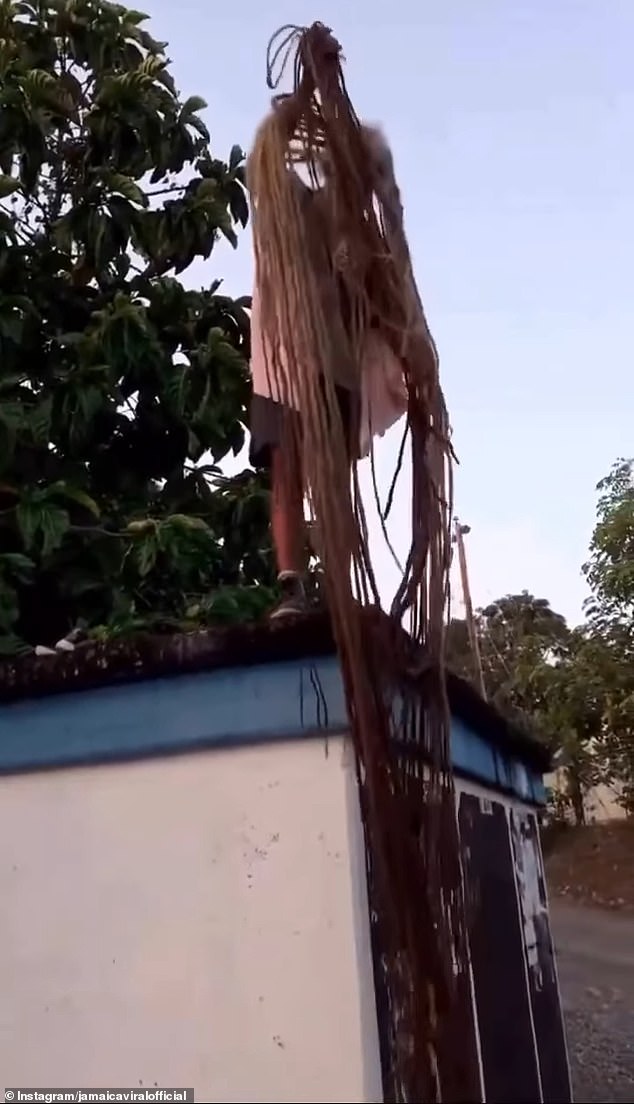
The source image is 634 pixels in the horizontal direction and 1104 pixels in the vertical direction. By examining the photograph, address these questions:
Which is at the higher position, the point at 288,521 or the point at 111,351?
the point at 111,351

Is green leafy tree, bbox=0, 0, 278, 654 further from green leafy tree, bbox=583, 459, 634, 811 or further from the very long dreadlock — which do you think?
green leafy tree, bbox=583, 459, 634, 811

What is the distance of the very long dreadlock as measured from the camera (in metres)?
2.42

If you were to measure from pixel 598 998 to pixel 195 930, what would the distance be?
14.9 feet

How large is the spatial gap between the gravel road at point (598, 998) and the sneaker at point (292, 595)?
1916 millimetres

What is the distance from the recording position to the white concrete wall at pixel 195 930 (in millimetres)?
2350

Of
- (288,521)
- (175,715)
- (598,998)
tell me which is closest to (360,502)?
(288,521)

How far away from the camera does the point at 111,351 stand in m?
5.05

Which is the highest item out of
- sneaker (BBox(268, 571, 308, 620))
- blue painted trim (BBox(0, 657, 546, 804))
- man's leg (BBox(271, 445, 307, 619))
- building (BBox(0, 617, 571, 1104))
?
man's leg (BBox(271, 445, 307, 619))

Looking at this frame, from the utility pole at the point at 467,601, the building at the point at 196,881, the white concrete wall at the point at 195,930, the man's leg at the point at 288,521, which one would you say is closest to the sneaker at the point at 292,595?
the man's leg at the point at 288,521

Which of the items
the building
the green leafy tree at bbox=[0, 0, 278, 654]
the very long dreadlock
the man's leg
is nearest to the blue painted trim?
the building

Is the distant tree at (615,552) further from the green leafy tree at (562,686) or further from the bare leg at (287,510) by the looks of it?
the bare leg at (287,510)

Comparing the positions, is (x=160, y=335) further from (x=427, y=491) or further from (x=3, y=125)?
(x=427, y=491)

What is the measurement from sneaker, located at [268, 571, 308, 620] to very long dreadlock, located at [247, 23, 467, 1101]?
255 mm

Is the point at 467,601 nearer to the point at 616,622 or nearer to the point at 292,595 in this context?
the point at 292,595
